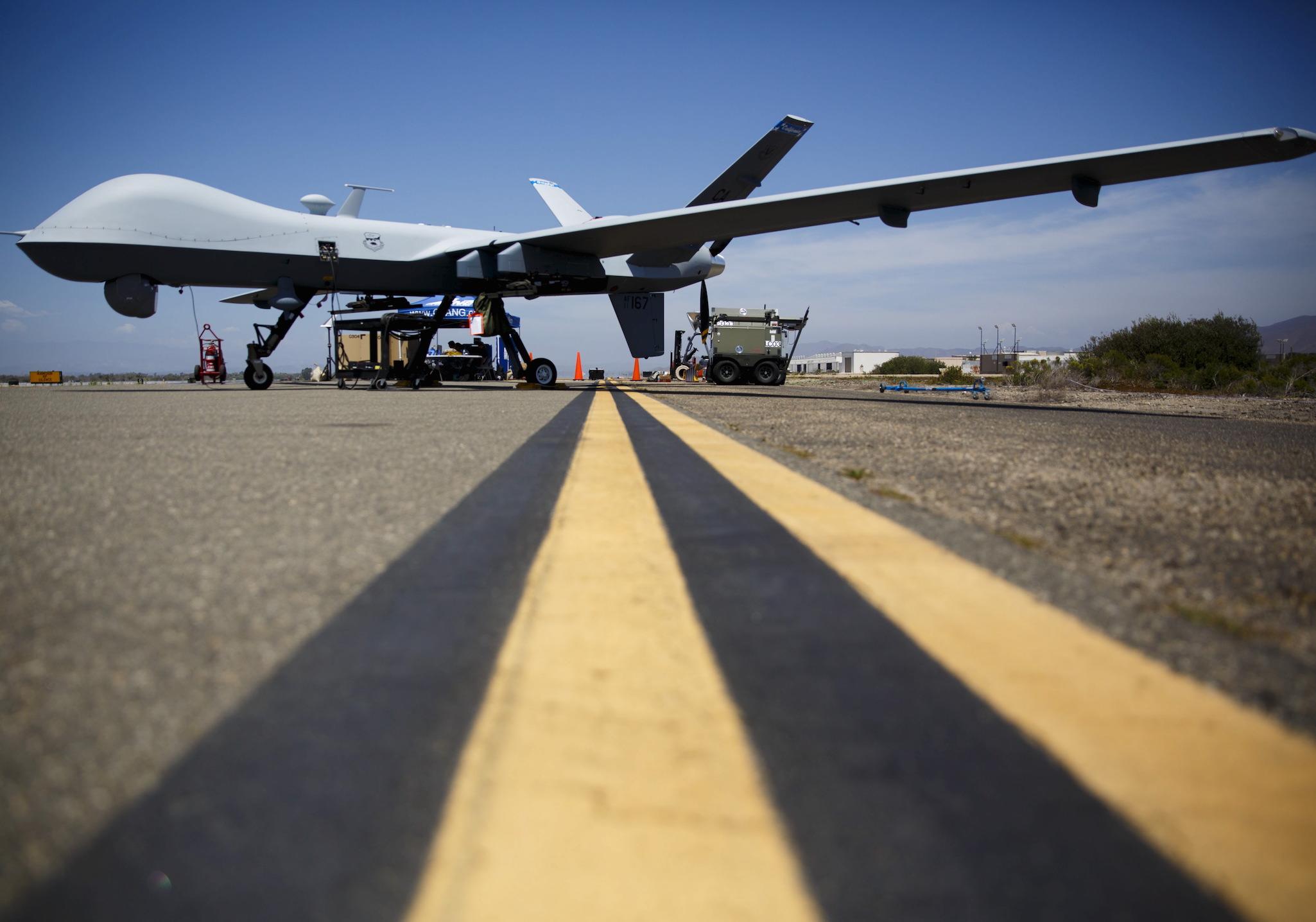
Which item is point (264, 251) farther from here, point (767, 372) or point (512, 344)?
point (767, 372)

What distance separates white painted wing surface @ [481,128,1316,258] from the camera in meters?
11.3

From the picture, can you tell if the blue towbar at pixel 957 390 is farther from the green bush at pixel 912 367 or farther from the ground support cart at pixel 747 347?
the green bush at pixel 912 367

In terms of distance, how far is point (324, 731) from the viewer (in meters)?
1.09

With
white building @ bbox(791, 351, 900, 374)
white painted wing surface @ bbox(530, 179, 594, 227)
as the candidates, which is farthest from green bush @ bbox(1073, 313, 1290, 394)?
white building @ bbox(791, 351, 900, 374)

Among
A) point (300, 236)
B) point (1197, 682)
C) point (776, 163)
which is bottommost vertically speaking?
point (1197, 682)

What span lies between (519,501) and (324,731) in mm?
1851

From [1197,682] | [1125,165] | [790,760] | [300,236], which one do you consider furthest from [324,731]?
[300,236]

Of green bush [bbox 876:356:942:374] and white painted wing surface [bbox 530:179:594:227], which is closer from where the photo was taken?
white painted wing surface [bbox 530:179:594:227]

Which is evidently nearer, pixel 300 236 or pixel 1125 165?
pixel 1125 165

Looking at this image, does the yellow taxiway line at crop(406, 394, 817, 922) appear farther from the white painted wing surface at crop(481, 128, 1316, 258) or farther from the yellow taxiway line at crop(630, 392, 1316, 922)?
the white painted wing surface at crop(481, 128, 1316, 258)

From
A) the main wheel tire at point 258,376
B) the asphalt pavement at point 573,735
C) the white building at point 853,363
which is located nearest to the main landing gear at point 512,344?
the main wheel tire at point 258,376

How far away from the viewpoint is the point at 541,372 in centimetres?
1736

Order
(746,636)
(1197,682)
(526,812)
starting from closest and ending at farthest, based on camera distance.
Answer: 1. (526,812)
2. (1197,682)
3. (746,636)

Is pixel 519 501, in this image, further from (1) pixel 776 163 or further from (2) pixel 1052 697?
(1) pixel 776 163
